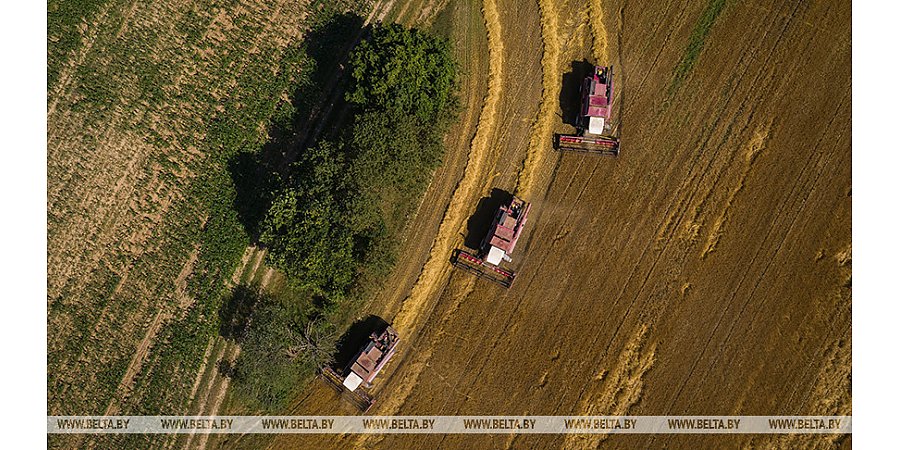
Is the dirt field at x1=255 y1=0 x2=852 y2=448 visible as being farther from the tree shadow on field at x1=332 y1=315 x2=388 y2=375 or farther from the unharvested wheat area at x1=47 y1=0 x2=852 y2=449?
the tree shadow on field at x1=332 y1=315 x2=388 y2=375

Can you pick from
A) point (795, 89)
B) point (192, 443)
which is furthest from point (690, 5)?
point (192, 443)

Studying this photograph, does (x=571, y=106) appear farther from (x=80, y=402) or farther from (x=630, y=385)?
(x=80, y=402)

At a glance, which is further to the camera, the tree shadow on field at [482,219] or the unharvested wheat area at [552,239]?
the tree shadow on field at [482,219]

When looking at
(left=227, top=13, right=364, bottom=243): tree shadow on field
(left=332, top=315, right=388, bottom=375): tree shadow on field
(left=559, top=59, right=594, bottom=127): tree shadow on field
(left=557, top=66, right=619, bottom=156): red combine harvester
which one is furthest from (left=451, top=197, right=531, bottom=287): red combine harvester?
(left=227, top=13, right=364, bottom=243): tree shadow on field

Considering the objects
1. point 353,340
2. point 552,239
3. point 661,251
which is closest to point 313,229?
point 353,340

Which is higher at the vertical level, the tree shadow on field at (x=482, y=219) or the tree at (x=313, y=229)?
the tree shadow on field at (x=482, y=219)

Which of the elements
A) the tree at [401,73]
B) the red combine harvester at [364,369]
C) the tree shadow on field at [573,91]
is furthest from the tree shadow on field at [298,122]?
the tree shadow on field at [573,91]

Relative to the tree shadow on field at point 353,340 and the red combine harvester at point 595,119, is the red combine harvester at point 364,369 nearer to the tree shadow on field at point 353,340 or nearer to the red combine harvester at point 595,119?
the tree shadow on field at point 353,340
